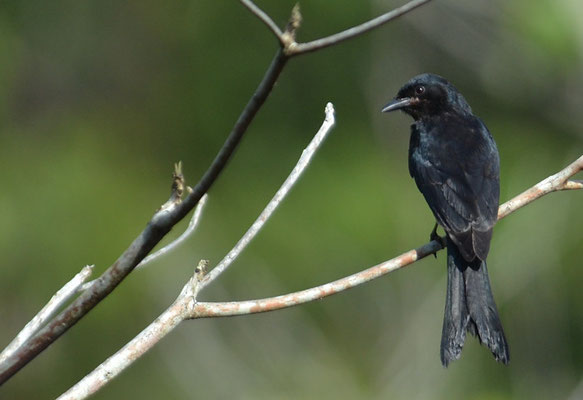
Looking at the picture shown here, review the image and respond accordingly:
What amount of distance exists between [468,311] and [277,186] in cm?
388

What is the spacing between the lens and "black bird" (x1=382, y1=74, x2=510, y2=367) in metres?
3.80

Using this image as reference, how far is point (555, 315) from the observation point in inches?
270

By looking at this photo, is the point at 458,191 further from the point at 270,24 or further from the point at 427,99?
the point at 270,24

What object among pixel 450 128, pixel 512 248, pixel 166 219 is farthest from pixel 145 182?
pixel 166 219

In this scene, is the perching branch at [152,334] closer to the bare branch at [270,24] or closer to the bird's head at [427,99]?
the bare branch at [270,24]

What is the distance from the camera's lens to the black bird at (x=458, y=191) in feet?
12.5

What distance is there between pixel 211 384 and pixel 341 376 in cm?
92

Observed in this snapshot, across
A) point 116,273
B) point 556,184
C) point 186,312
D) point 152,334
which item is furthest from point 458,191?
point 116,273

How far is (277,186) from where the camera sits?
25.0 feet

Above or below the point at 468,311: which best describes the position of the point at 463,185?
above

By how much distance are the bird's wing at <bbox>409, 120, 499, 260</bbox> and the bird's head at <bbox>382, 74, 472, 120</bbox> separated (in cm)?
21

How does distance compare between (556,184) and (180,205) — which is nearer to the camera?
(180,205)

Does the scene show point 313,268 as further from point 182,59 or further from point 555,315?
point 182,59

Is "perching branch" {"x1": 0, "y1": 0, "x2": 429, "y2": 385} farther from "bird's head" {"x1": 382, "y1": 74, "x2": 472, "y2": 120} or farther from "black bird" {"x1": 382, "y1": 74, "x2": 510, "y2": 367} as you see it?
"bird's head" {"x1": 382, "y1": 74, "x2": 472, "y2": 120}
